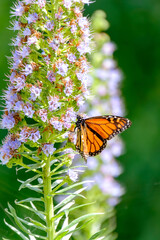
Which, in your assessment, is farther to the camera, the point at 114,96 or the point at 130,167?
the point at 130,167

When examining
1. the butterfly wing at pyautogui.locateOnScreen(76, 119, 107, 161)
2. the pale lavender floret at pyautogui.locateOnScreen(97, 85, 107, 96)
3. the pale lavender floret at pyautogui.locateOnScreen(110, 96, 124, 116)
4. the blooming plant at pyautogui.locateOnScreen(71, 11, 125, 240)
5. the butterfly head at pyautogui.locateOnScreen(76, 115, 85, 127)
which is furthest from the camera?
the pale lavender floret at pyautogui.locateOnScreen(110, 96, 124, 116)

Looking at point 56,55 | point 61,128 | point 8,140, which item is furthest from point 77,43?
point 8,140

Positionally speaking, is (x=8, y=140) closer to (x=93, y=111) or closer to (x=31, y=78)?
(x=31, y=78)

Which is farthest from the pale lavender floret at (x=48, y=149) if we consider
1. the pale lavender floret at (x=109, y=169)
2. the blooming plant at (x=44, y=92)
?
the pale lavender floret at (x=109, y=169)

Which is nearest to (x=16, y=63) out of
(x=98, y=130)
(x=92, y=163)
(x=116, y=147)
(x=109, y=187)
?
(x=98, y=130)

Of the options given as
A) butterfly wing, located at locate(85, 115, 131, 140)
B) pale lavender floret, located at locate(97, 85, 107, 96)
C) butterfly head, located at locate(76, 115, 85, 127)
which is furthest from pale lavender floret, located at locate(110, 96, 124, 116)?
butterfly head, located at locate(76, 115, 85, 127)

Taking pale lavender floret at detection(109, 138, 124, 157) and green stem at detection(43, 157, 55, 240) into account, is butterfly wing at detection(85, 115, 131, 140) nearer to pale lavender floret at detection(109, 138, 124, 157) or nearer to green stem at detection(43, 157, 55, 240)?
green stem at detection(43, 157, 55, 240)

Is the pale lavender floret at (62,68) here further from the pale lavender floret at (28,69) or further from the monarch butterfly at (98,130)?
the monarch butterfly at (98,130)

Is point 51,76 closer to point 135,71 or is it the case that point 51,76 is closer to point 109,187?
point 109,187
